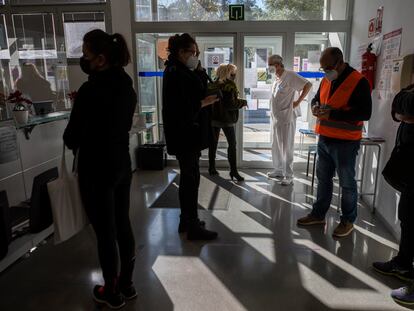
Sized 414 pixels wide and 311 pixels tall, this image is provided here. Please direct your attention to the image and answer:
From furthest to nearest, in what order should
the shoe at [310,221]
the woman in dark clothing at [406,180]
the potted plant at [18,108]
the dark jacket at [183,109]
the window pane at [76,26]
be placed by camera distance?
the window pane at [76,26]
the shoe at [310,221]
the potted plant at [18,108]
the dark jacket at [183,109]
the woman in dark clothing at [406,180]

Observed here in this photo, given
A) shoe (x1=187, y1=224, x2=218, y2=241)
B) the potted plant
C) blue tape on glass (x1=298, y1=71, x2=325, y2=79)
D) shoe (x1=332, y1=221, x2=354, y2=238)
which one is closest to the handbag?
shoe (x1=187, y1=224, x2=218, y2=241)

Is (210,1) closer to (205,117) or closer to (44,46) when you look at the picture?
(44,46)

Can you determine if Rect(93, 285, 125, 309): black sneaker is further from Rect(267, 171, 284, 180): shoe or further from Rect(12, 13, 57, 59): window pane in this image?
Rect(12, 13, 57, 59): window pane

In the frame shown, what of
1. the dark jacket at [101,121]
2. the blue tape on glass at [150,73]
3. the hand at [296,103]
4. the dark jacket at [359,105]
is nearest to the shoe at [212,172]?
the hand at [296,103]

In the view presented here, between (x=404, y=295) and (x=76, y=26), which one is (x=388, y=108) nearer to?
(x=404, y=295)

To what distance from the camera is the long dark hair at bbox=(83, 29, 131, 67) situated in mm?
1684

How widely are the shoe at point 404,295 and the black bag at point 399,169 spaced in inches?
23.6

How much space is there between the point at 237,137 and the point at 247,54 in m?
1.19

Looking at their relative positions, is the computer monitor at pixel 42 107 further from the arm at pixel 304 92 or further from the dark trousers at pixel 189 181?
the arm at pixel 304 92

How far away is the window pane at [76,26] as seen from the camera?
4.57 m

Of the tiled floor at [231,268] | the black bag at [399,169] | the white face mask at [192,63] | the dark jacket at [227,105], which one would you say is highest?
the white face mask at [192,63]

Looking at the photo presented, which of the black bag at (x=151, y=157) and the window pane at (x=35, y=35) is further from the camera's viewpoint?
the black bag at (x=151, y=157)

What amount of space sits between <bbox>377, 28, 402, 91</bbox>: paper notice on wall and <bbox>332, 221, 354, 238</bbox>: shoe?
124 centimetres

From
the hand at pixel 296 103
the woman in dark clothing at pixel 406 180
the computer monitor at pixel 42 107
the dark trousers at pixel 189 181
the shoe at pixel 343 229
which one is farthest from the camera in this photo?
the hand at pixel 296 103
